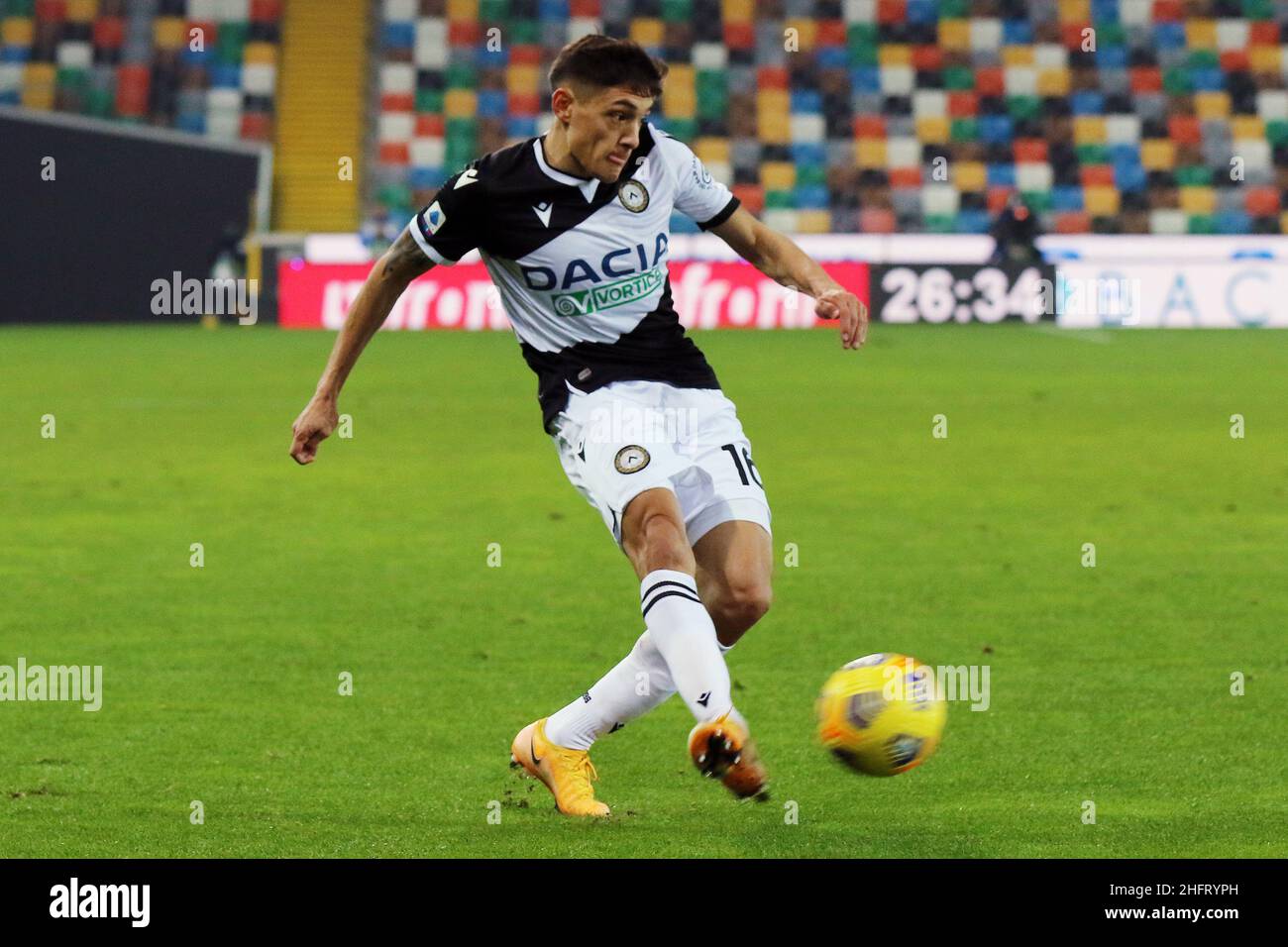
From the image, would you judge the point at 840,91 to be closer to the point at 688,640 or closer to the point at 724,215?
the point at 724,215

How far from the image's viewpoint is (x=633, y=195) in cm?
538

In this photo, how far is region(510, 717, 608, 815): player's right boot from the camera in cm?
511

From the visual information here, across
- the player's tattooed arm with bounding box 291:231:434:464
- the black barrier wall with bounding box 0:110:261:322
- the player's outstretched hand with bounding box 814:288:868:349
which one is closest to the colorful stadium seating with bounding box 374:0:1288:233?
the black barrier wall with bounding box 0:110:261:322

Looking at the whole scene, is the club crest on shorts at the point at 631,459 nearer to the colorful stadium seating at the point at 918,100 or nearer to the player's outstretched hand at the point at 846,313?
the player's outstretched hand at the point at 846,313

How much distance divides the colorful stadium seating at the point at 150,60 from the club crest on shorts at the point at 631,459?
31.5 meters

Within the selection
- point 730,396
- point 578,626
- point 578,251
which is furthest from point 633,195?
point 730,396

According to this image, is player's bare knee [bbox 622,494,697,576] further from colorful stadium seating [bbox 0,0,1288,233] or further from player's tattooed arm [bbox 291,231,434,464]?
colorful stadium seating [bbox 0,0,1288,233]

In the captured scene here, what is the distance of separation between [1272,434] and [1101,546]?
5.57 m

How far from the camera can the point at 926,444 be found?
47.2 feet

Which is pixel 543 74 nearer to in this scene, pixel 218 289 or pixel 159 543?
pixel 218 289

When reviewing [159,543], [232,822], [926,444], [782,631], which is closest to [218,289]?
[926,444]

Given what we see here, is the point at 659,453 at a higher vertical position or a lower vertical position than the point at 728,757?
Result: higher

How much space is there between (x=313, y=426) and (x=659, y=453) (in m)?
Result: 0.87

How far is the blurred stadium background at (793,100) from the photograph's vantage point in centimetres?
3547
